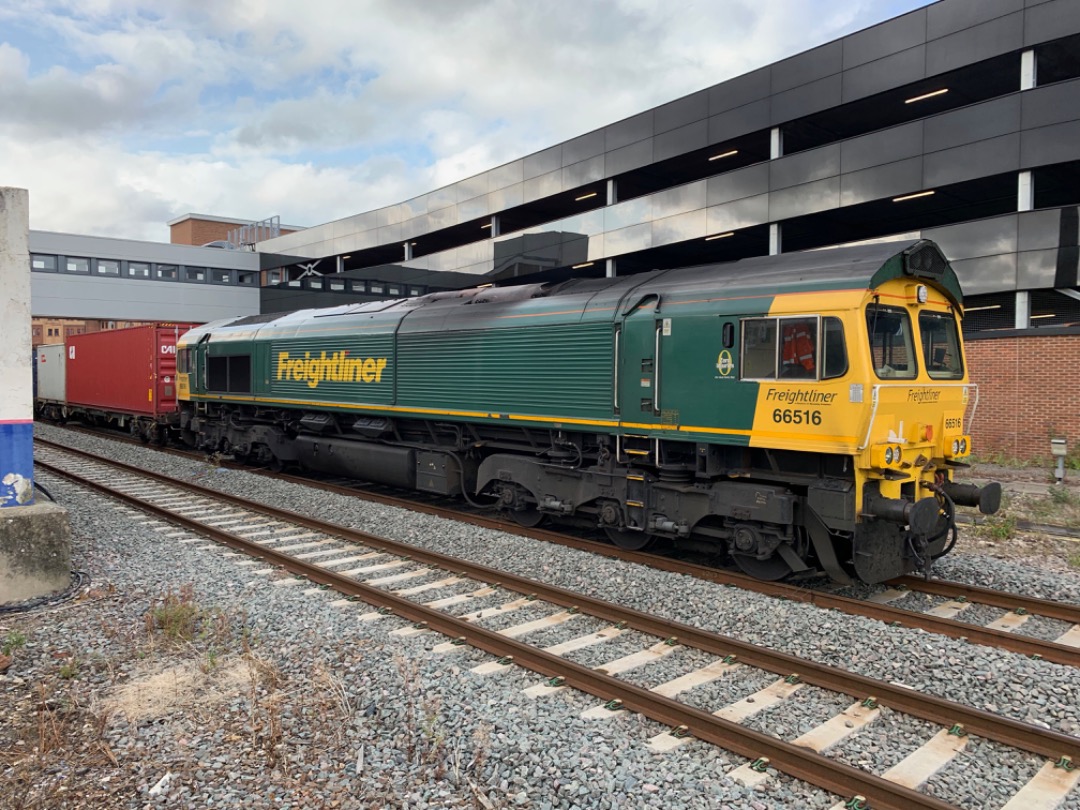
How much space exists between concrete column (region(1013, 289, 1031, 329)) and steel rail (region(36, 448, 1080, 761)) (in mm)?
14646

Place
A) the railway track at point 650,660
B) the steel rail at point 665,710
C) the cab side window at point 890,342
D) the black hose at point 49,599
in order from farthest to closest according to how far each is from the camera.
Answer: the cab side window at point 890,342 < the black hose at point 49,599 < the railway track at point 650,660 < the steel rail at point 665,710

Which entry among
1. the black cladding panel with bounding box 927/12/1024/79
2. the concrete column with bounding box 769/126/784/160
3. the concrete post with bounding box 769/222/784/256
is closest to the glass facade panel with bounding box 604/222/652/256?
the concrete post with bounding box 769/222/784/256

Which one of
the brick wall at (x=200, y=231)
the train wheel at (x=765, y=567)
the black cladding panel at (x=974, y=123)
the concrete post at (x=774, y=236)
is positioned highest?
the brick wall at (x=200, y=231)

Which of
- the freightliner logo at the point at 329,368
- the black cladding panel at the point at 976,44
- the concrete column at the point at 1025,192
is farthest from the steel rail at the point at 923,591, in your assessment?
the black cladding panel at the point at 976,44

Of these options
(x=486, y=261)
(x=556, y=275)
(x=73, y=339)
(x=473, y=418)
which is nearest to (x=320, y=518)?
(x=473, y=418)

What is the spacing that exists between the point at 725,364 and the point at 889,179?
13618 mm

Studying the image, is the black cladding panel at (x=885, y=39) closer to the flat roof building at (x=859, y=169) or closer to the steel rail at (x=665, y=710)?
the flat roof building at (x=859, y=169)

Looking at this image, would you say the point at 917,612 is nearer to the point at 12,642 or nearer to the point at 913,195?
the point at 12,642

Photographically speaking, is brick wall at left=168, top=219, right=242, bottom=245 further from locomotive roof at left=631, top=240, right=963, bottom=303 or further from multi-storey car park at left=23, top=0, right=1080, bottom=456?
locomotive roof at left=631, top=240, right=963, bottom=303

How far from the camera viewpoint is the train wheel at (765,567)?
794 cm

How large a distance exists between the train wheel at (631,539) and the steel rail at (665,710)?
3.17 m

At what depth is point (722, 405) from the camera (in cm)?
797

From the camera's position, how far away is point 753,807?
3885 millimetres

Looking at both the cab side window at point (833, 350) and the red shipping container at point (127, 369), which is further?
the red shipping container at point (127, 369)
